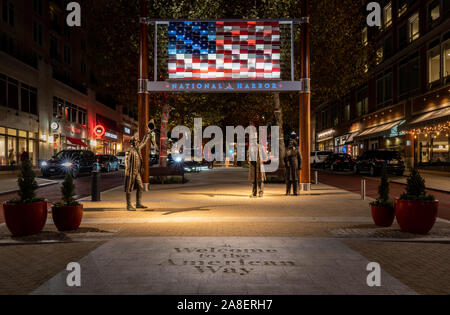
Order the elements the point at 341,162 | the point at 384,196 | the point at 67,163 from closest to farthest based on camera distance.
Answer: the point at 384,196
the point at 67,163
the point at 341,162

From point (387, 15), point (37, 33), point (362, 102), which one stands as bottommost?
point (362, 102)

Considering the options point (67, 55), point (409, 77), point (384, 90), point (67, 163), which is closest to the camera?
point (67, 163)

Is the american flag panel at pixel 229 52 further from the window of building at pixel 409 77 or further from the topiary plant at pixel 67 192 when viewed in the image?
the window of building at pixel 409 77

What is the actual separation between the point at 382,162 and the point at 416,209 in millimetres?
20582

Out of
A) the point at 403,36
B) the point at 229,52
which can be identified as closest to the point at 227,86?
the point at 229,52

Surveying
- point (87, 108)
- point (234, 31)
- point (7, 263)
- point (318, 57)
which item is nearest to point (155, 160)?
point (87, 108)

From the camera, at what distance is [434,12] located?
29.7 m

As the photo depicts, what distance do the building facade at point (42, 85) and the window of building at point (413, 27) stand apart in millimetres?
30849

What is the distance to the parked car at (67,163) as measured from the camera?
25438 mm

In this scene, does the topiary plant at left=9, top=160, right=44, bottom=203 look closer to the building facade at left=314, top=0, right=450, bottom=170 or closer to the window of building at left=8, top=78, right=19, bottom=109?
the building facade at left=314, top=0, right=450, bottom=170

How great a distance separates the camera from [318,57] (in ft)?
68.5

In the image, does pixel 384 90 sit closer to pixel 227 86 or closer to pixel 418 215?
pixel 227 86

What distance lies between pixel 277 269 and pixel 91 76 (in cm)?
5834

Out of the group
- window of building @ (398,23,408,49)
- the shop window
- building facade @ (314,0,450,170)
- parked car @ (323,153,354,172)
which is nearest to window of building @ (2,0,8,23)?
building facade @ (314,0,450,170)
